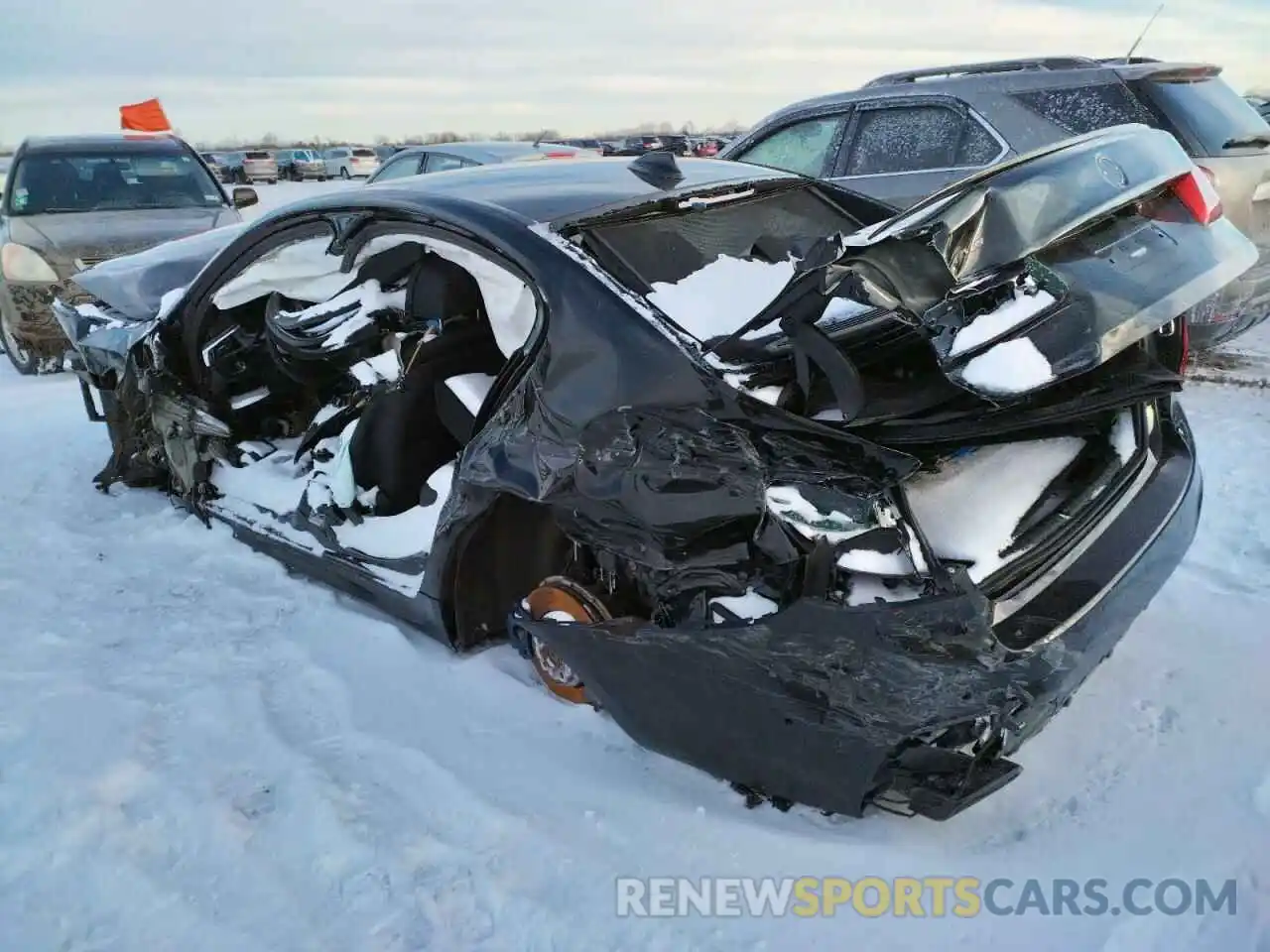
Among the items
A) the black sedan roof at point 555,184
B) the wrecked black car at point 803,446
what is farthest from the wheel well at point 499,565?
the black sedan roof at point 555,184

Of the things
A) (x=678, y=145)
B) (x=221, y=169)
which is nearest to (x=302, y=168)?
(x=221, y=169)

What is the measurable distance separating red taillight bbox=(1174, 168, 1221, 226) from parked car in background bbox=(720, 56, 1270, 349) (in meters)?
2.90

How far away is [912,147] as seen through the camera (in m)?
5.99

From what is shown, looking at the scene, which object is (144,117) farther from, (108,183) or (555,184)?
(555,184)

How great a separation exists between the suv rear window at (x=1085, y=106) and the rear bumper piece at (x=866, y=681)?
3.67 meters

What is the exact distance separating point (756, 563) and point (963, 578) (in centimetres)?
42

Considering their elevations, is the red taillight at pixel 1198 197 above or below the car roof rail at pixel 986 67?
below

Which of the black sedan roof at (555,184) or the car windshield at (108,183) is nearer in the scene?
the black sedan roof at (555,184)

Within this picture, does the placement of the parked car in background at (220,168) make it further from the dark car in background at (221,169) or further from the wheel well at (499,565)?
the wheel well at (499,565)

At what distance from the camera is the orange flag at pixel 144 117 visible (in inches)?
408

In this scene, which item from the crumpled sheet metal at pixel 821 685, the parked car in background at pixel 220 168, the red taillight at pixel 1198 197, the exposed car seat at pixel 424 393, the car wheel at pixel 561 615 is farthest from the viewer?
the parked car in background at pixel 220 168

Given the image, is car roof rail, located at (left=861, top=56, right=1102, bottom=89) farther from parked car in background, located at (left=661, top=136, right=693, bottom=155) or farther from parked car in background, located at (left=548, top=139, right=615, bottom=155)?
parked car in background, located at (left=548, top=139, right=615, bottom=155)

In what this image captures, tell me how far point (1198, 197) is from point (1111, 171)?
30 centimetres

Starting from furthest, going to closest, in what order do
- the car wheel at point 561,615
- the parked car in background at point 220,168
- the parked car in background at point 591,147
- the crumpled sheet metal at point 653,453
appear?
the parked car in background at point 591,147
the parked car in background at point 220,168
the car wheel at point 561,615
the crumpled sheet metal at point 653,453
